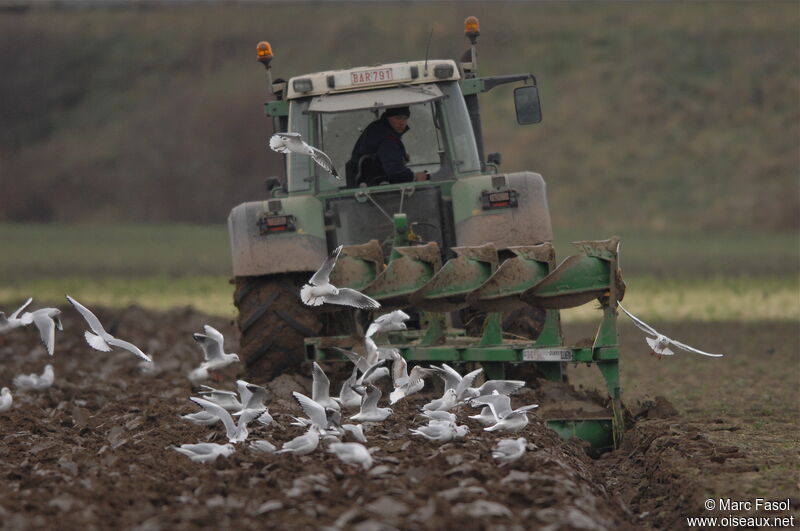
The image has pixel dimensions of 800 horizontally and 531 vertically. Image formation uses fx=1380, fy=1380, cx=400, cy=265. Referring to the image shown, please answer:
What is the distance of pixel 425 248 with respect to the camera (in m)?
9.55

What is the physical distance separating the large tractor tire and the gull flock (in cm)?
98

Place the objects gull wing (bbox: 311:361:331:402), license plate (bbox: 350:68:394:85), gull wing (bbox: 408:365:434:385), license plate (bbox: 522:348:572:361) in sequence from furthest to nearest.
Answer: license plate (bbox: 350:68:394:85) < license plate (bbox: 522:348:572:361) < gull wing (bbox: 408:365:434:385) < gull wing (bbox: 311:361:331:402)

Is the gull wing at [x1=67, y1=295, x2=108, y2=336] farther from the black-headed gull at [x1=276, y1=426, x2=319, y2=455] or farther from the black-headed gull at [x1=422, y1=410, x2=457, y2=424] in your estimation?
the black-headed gull at [x1=422, y1=410, x2=457, y2=424]

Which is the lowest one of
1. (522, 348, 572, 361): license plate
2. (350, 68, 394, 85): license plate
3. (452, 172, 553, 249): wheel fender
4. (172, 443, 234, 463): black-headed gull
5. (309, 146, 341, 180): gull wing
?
(172, 443, 234, 463): black-headed gull

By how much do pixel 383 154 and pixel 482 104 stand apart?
47.0m

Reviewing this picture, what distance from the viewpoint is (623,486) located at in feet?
24.9

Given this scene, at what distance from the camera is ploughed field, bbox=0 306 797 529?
556 centimetres

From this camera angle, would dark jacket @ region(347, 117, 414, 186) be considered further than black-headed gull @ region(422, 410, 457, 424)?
Yes

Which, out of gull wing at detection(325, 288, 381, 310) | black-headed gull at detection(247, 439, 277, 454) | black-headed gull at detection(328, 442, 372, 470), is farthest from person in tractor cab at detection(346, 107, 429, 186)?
black-headed gull at detection(328, 442, 372, 470)

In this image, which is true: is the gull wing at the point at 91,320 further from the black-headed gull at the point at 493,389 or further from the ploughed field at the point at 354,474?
the black-headed gull at the point at 493,389

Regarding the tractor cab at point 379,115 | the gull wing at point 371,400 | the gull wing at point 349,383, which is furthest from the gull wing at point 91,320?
the tractor cab at point 379,115

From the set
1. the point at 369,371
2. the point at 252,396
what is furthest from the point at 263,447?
the point at 369,371

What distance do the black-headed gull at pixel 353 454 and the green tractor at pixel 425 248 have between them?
2.33 m

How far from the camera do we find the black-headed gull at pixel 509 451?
21.3 ft
